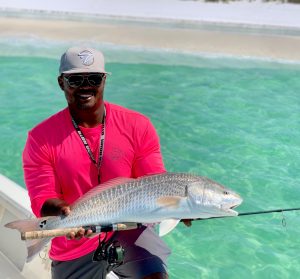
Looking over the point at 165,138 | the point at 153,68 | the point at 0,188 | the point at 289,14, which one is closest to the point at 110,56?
the point at 153,68

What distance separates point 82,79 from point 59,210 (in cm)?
70

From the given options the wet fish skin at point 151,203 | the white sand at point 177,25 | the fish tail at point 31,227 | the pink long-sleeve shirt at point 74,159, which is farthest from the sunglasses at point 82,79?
the white sand at point 177,25

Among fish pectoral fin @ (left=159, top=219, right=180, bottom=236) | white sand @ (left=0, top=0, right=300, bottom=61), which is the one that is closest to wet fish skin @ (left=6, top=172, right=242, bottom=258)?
fish pectoral fin @ (left=159, top=219, right=180, bottom=236)

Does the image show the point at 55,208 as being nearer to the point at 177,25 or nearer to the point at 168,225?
the point at 168,225

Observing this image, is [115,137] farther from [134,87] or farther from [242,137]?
[134,87]

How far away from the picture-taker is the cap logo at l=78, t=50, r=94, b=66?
2389 mm

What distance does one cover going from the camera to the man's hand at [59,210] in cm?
218

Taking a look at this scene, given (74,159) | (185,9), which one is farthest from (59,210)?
(185,9)

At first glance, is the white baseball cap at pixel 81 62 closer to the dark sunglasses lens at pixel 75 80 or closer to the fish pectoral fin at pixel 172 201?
the dark sunglasses lens at pixel 75 80

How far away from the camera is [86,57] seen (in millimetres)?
2396

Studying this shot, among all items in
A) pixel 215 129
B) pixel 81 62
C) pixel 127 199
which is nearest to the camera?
pixel 127 199

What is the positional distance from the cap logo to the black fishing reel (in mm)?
964

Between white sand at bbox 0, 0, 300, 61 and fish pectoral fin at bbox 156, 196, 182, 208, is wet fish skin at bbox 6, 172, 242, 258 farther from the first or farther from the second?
white sand at bbox 0, 0, 300, 61

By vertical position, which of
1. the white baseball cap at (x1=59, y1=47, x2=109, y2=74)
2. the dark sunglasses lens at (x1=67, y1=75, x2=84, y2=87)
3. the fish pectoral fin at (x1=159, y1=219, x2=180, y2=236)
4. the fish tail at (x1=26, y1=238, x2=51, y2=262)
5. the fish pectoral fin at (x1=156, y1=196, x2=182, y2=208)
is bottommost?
the fish tail at (x1=26, y1=238, x2=51, y2=262)
